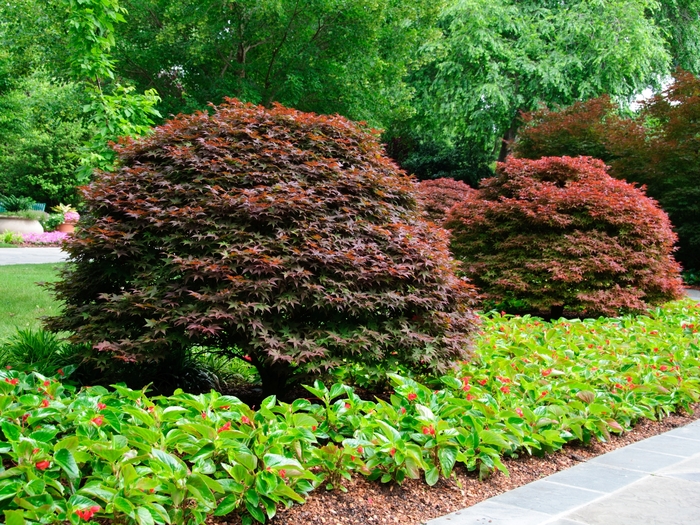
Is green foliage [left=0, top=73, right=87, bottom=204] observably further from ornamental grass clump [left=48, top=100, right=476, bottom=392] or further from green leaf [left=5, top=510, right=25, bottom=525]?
green leaf [left=5, top=510, right=25, bottom=525]

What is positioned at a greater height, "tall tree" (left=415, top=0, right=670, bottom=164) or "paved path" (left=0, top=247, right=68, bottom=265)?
"tall tree" (left=415, top=0, right=670, bottom=164)

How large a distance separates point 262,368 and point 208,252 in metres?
0.89

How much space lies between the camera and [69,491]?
8.05 feet

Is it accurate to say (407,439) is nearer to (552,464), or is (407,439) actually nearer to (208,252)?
(552,464)

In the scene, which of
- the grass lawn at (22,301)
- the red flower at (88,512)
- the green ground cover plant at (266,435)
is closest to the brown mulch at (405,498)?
the green ground cover plant at (266,435)

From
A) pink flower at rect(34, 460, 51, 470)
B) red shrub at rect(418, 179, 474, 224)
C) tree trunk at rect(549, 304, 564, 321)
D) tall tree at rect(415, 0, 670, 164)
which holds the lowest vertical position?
pink flower at rect(34, 460, 51, 470)

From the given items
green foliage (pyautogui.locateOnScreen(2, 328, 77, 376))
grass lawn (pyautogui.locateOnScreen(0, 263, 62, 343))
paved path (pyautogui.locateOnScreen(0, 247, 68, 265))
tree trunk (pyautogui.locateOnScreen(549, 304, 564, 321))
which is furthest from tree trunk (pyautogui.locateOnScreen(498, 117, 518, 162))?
green foliage (pyautogui.locateOnScreen(2, 328, 77, 376))

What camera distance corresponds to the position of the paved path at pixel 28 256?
13.6 meters

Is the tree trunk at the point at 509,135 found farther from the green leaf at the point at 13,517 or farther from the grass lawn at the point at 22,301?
the green leaf at the point at 13,517

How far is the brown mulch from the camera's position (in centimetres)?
263

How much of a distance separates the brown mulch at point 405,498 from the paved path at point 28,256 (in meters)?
11.7

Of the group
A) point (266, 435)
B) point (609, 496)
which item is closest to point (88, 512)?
point (266, 435)

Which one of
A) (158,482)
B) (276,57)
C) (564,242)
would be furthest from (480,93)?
(158,482)

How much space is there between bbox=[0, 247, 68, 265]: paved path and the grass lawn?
234 cm
